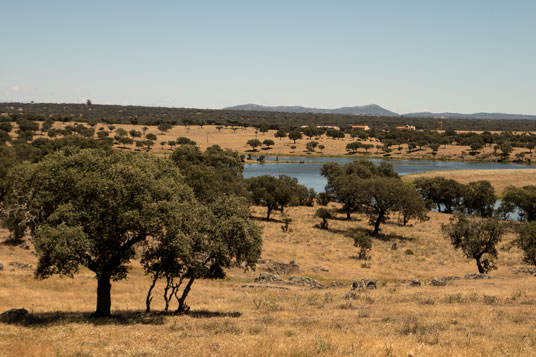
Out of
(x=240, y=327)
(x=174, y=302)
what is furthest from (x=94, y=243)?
(x=174, y=302)

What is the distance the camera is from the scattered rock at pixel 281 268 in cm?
4603

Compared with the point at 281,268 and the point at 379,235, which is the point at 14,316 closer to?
the point at 281,268

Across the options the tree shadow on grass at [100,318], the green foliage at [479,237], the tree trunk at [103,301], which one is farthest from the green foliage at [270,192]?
the tree trunk at [103,301]

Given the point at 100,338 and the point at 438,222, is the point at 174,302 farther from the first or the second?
the point at 438,222

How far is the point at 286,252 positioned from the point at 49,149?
59.4 meters

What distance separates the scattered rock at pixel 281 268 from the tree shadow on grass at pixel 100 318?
18.8m

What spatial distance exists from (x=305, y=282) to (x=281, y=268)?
660 centimetres

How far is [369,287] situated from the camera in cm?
3694

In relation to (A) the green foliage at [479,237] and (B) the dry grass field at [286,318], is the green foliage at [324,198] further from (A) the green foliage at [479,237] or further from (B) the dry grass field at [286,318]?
(A) the green foliage at [479,237]

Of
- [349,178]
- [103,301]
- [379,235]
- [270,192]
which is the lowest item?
[379,235]

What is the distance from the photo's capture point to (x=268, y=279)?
4106cm

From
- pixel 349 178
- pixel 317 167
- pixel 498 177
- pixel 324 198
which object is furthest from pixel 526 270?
pixel 317 167

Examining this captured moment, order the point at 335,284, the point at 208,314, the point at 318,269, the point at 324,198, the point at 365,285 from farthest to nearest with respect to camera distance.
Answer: the point at 324,198 < the point at 318,269 < the point at 335,284 < the point at 365,285 < the point at 208,314

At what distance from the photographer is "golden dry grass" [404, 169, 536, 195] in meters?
133
